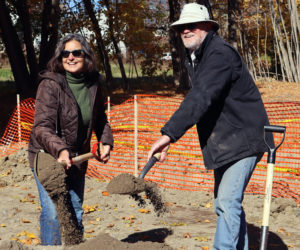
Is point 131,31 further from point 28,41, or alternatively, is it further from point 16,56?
point 16,56

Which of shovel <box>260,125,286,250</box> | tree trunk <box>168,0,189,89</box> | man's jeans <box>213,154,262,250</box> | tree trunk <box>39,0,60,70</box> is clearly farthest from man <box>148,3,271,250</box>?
tree trunk <box>168,0,189,89</box>

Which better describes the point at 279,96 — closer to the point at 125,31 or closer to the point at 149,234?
the point at 125,31

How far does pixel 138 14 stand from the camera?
90.6ft

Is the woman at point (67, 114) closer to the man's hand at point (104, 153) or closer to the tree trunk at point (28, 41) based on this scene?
the man's hand at point (104, 153)

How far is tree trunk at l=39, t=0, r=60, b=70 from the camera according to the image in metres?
15.7

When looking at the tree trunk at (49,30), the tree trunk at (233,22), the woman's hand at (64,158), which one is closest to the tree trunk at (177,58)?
the tree trunk at (233,22)

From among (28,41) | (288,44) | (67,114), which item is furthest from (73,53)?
(288,44)

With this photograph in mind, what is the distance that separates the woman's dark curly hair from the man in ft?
2.71

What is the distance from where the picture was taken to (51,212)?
3943 millimetres

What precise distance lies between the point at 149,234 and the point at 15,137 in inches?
298

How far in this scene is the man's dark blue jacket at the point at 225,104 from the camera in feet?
10.9

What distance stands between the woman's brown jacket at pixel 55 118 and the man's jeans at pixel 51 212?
1.04 feet

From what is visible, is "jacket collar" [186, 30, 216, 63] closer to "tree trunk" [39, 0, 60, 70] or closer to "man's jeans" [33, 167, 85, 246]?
"man's jeans" [33, 167, 85, 246]

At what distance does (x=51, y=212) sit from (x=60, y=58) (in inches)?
51.5
